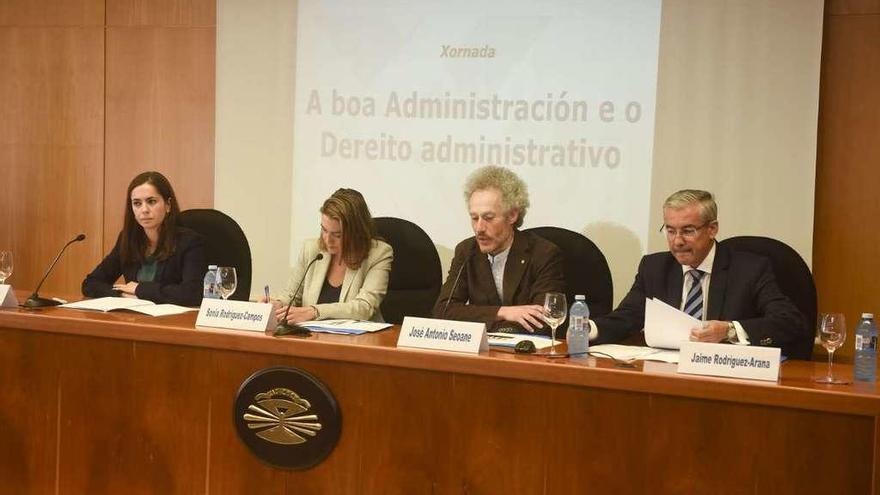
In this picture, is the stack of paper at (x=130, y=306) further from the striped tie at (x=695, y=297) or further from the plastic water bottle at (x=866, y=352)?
the plastic water bottle at (x=866, y=352)

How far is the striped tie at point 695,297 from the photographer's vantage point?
3266 mm

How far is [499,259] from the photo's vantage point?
3.75 metres

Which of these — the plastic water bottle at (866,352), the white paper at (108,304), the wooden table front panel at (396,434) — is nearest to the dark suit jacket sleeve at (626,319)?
the wooden table front panel at (396,434)

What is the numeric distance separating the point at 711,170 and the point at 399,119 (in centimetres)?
158

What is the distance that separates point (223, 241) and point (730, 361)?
8.25 ft

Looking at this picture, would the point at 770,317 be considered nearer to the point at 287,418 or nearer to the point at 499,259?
the point at 499,259

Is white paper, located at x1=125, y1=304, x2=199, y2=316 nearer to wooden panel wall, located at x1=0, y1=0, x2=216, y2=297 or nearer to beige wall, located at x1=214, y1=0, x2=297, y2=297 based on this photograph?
beige wall, located at x1=214, y1=0, x2=297, y2=297

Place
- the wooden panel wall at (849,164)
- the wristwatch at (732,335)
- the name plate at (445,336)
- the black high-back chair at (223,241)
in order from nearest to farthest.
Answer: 1. the name plate at (445,336)
2. the wristwatch at (732,335)
3. the black high-back chair at (223,241)
4. the wooden panel wall at (849,164)

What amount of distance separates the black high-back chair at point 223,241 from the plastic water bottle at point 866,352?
8.54ft

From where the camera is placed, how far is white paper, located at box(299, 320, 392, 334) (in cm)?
308

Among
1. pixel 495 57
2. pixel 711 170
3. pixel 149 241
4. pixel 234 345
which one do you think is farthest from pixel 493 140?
pixel 234 345

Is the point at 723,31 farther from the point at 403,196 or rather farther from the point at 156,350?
the point at 156,350

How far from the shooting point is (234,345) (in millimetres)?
2867

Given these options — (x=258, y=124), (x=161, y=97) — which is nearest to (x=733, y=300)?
(x=258, y=124)
